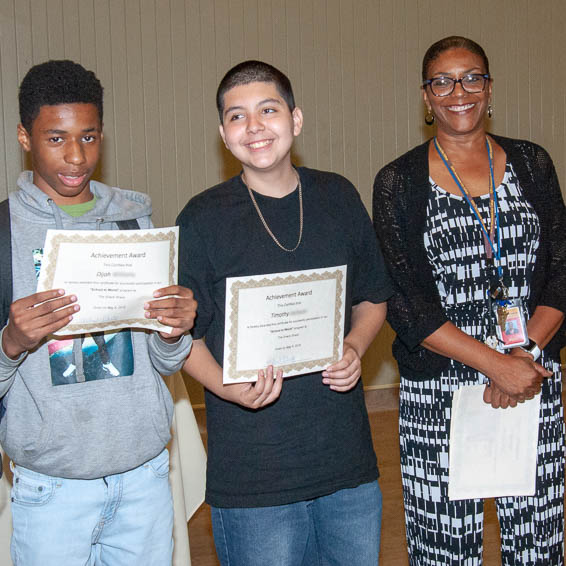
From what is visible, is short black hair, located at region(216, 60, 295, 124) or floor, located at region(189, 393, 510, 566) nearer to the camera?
short black hair, located at region(216, 60, 295, 124)

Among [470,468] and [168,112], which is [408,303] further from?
[168,112]

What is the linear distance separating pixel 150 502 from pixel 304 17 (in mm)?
5053

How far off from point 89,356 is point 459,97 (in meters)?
1.41

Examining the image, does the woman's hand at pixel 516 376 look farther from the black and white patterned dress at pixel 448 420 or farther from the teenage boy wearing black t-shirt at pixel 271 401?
the teenage boy wearing black t-shirt at pixel 271 401

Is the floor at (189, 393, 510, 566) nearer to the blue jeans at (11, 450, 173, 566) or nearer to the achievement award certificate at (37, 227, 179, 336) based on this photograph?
the blue jeans at (11, 450, 173, 566)

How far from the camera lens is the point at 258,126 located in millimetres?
2023

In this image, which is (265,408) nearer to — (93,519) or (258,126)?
(93,519)

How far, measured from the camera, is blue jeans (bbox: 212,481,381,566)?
1.98 meters

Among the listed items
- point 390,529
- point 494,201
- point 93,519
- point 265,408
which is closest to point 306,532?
point 265,408

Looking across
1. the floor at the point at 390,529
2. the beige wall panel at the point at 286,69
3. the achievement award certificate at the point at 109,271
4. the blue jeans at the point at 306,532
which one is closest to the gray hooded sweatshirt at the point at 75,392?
the achievement award certificate at the point at 109,271

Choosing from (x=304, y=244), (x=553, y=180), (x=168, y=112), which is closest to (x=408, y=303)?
(x=304, y=244)

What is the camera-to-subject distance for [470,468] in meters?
2.39

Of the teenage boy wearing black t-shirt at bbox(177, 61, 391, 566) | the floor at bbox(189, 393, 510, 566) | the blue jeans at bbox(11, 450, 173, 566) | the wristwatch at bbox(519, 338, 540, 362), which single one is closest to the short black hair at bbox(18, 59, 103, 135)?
the teenage boy wearing black t-shirt at bbox(177, 61, 391, 566)

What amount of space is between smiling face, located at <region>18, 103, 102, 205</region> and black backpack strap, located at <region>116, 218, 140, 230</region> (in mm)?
129
